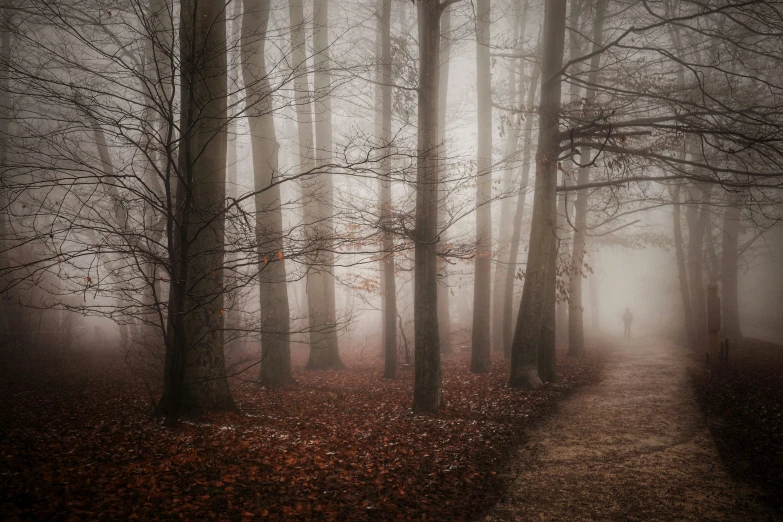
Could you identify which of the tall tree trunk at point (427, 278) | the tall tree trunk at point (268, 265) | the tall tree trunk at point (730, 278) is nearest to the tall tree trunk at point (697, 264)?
the tall tree trunk at point (730, 278)

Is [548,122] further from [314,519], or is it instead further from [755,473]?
[314,519]

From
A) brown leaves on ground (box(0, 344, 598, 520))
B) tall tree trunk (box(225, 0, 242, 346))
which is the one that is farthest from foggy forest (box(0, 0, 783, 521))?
tall tree trunk (box(225, 0, 242, 346))

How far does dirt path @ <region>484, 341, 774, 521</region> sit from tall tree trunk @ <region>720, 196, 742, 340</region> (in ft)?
38.8

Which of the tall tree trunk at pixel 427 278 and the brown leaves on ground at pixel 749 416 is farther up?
the tall tree trunk at pixel 427 278

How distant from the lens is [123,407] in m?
6.97

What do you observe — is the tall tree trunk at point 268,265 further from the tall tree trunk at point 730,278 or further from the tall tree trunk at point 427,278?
the tall tree trunk at point 730,278

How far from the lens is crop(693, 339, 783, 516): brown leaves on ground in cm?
487

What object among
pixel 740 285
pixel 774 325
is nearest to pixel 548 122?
pixel 774 325

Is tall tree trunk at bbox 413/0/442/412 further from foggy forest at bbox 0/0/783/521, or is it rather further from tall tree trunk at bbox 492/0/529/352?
tall tree trunk at bbox 492/0/529/352

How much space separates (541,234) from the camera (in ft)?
31.0

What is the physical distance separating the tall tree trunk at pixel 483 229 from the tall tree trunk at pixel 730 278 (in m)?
11.6

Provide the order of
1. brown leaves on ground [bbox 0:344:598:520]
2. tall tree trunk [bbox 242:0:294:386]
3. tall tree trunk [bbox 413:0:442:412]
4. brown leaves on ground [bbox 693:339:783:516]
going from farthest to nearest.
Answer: tall tree trunk [bbox 242:0:294:386] < tall tree trunk [bbox 413:0:442:412] < brown leaves on ground [bbox 693:339:783:516] < brown leaves on ground [bbox 0:344:598:520]

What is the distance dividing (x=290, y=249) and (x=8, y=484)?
3.78 m

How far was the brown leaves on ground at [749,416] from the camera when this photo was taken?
4871 mm
